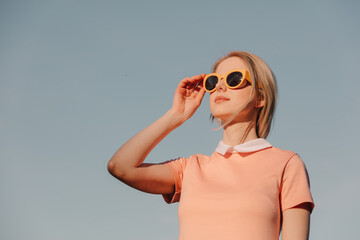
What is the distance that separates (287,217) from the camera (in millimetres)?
3461

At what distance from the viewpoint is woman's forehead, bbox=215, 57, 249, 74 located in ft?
14.3

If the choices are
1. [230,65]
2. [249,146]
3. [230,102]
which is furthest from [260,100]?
[249,146]

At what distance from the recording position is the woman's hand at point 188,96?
14.7 feet

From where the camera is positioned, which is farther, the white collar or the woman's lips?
the woman's lips

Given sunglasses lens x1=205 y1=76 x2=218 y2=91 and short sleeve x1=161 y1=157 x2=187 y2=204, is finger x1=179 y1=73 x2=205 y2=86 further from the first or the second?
short sleeve x1=161 y1=157 x2=187 y2=204

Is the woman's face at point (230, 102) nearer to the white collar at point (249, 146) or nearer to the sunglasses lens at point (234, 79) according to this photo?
the sunglasses lens at point (234, 79)

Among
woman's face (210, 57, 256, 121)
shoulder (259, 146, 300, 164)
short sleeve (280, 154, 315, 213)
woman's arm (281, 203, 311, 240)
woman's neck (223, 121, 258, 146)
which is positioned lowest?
woman's arm (281, 203, 311, 240)

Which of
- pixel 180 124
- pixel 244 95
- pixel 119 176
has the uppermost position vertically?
pixel 244 95

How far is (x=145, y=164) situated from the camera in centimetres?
415

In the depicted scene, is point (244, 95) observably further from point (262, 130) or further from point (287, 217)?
point (287, 217)

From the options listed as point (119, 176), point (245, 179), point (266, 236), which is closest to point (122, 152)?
point (119, 176)

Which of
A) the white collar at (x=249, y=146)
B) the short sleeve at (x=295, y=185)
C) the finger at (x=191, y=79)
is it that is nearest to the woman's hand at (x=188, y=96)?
the finger at (x=191, y=79)

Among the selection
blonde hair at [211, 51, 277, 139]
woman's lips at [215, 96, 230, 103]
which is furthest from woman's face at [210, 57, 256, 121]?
blonde hair at [211, 51, 277, 139]

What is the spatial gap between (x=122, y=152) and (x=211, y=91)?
1090 millimetres
